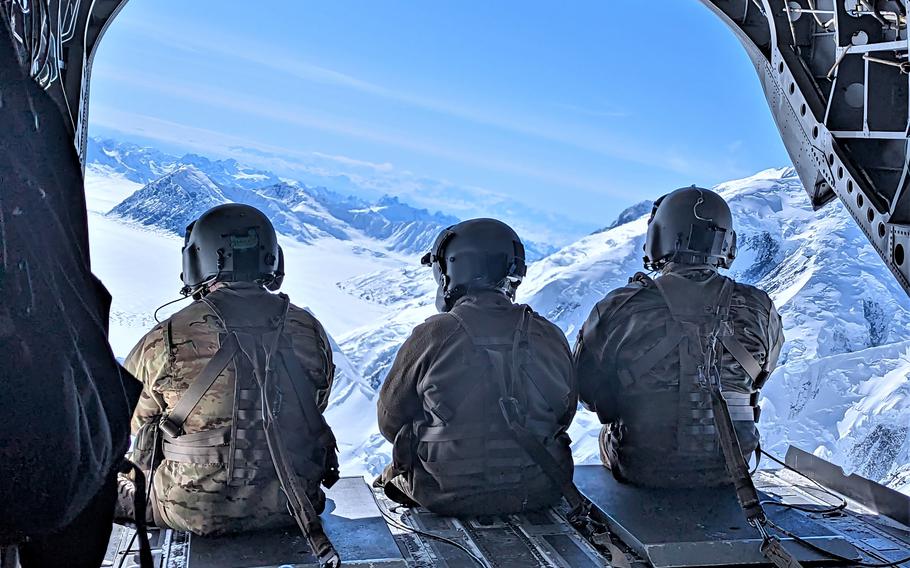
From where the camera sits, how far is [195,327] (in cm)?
338

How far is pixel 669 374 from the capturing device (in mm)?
4020

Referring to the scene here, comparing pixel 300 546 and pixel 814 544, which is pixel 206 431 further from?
pixel 814 544

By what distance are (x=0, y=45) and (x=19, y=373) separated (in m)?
0.41

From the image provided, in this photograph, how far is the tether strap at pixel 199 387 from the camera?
3.34 m

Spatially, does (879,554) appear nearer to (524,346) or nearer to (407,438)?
(524,346)

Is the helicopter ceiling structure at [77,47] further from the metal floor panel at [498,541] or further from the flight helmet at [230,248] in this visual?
the metal floor panel at [498,541]

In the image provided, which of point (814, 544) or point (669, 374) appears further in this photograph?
point (669, 374)

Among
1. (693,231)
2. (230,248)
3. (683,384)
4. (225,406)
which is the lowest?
(225,406)

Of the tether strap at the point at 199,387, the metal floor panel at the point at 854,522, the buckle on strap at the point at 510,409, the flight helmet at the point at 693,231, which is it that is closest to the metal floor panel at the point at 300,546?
the tether strap at the point at 199,387

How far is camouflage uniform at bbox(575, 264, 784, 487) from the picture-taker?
4.01m

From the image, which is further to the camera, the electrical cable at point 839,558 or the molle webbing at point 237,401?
the electrical cable at point 839,558

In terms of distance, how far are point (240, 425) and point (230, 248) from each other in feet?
2.29

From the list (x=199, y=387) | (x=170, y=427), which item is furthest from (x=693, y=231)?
(x=170, y=427)

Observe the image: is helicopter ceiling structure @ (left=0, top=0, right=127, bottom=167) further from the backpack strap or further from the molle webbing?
the backpack strap
